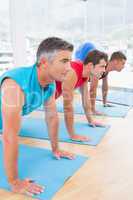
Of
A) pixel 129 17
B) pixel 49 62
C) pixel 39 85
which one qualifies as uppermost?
pixel 129 17

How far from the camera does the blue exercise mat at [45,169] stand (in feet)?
4.81

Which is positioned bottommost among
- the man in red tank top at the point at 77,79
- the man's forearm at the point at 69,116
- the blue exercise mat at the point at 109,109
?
the blue exercise mat at the point at 109,109

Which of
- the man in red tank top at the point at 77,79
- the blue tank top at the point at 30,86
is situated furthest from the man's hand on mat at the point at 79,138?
the blue tank top at the point at 30,86

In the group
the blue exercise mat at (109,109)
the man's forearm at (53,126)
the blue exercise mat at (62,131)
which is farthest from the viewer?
the blue exercise mat at (109,109)

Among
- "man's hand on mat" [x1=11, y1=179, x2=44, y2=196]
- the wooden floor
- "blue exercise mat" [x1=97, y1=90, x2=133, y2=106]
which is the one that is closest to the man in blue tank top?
"man's hand on mat" [x1=11, y1=179, x2=44, y2=196]

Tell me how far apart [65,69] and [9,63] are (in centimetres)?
285

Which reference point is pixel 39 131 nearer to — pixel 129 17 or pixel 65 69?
pixel 65 69

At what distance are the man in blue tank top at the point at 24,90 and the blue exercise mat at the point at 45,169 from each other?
0.07m

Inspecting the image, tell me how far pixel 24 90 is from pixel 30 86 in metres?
0.05

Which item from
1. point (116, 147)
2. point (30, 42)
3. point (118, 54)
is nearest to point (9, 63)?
point (30, 42)

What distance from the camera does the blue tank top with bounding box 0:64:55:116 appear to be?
1.42m

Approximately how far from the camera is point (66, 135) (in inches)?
90.4

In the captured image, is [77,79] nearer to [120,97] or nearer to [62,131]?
[62,131]

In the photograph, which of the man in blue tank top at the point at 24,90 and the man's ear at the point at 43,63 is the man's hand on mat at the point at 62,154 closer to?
the man in blue tank top at the point at 24,90
